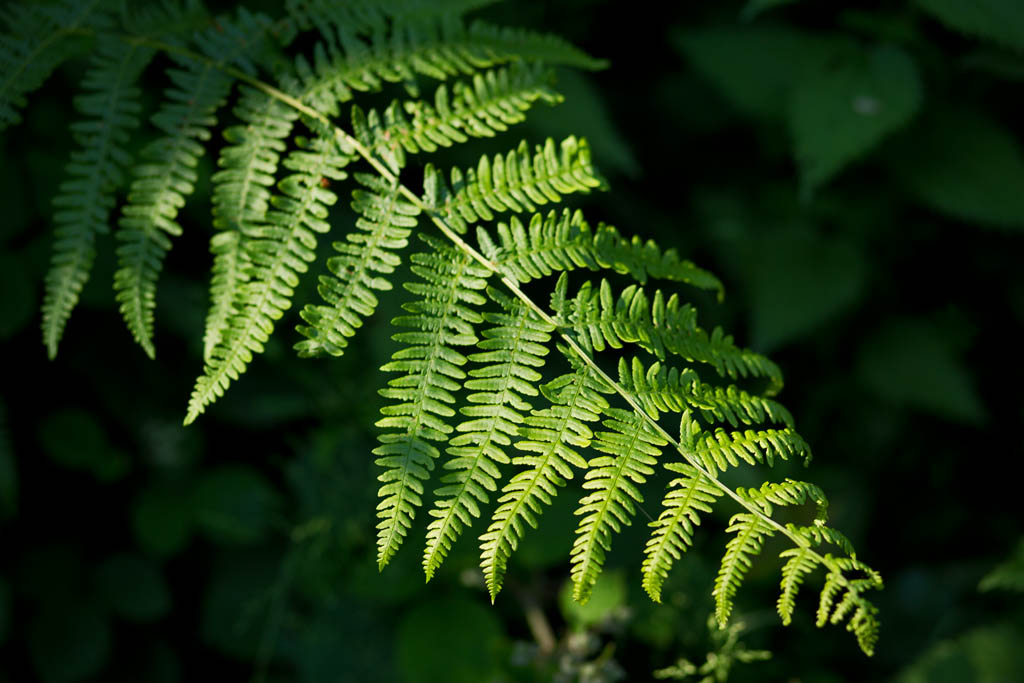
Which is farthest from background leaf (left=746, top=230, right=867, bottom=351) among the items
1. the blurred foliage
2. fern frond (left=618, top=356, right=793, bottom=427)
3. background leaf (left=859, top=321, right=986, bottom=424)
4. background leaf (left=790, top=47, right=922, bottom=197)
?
fern frond (left=618, top=356, right=793, bottom=427)

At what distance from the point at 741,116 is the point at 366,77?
189cm

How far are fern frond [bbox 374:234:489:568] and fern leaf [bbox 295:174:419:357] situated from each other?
8 centimetres

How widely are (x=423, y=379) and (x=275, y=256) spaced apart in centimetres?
42

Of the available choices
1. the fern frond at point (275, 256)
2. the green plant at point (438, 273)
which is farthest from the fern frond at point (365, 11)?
the fern frond at point (275, 256)

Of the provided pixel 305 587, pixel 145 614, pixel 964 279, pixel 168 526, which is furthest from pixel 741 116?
pixel 145 614

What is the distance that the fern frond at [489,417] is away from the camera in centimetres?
124

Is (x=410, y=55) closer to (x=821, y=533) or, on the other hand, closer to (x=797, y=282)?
(x=821, y=533)

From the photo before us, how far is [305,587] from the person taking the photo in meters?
2.60

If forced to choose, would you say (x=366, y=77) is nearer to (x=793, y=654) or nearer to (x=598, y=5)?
(x=598, y=5)

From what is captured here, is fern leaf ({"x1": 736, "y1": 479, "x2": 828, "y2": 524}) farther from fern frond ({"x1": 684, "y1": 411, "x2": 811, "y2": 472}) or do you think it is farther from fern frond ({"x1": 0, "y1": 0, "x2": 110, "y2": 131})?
fern frond ({"x1": 0, "y1": 0, "x2": 110, "y2": 131})

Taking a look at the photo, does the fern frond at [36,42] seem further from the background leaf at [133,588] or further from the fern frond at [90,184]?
the background leaf at [133,588]

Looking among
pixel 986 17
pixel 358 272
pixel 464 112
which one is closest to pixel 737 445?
pixel 358 272

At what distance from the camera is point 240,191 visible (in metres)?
1.60

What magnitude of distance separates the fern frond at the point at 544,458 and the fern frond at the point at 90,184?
3.15 ft
